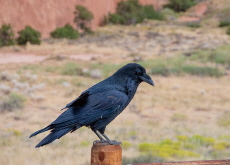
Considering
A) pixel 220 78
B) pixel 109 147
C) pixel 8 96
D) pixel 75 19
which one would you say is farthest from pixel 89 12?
pixel 109 147

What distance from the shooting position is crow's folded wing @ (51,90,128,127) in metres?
2.53

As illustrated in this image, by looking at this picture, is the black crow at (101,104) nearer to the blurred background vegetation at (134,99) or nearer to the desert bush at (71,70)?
the blurred background vegetation at (134,99)

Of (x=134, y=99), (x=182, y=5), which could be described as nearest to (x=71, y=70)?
(x=134, y=99)

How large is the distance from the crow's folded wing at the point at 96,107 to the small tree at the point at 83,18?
1699cm

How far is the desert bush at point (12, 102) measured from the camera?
9114mm

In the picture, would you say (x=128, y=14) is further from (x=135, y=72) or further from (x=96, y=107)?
(x=96, y=107)

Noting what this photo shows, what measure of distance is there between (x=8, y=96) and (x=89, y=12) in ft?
39.7

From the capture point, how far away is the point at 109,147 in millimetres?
2516

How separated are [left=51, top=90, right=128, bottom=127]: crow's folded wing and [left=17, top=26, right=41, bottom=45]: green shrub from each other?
1104 centimetres

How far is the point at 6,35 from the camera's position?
12.8 m

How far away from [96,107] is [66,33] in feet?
52.8

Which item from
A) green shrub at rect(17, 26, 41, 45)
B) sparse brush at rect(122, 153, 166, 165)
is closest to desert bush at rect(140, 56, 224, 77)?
→ green shrub at rect(17, 26, 41, 45)

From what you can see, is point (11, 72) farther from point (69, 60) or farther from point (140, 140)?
point (140, 140)

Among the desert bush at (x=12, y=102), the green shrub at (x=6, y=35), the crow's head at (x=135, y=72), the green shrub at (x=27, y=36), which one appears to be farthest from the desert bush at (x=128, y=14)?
the crow's head at (x=135, y=72)
